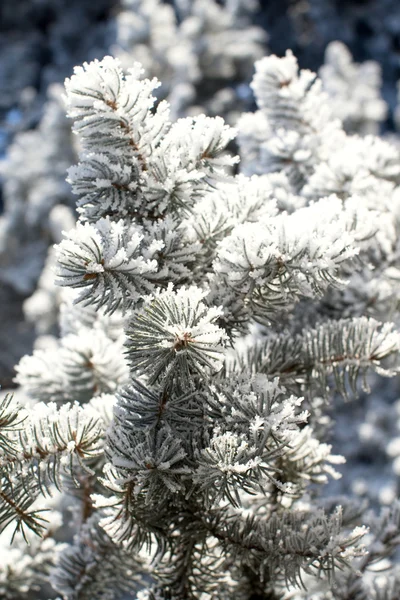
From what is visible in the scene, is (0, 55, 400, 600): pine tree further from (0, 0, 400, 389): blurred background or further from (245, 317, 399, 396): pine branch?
(0, 0, 400, 389): blurred background

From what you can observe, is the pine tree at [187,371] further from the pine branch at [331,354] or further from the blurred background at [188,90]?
the blurred background at [188,90]

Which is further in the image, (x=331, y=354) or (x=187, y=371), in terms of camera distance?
(x=331, y=354)

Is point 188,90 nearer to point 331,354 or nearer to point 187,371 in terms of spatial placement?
point 331,354

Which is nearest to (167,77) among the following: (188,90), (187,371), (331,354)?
(188,90)

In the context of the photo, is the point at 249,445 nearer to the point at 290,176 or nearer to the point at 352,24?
the point at 290,176

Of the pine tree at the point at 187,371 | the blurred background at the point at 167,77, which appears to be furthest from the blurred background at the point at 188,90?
the pine tree at the point at 187,371

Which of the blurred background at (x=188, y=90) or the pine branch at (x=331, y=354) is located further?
the blurred background at (x=188, y=90)

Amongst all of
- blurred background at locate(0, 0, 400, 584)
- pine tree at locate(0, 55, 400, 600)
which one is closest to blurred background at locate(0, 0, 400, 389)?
Answer: blurred background at locate(0, 0, 400, 584)

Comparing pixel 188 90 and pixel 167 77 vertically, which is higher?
pixel 167 77
